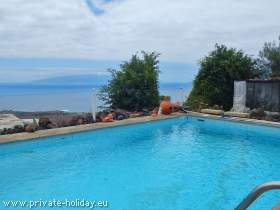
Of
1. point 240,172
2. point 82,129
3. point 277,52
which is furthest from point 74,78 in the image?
point 240,172

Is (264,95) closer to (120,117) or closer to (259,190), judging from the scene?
(120,117)

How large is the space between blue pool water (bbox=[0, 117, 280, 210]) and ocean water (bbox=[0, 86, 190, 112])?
3914 mm

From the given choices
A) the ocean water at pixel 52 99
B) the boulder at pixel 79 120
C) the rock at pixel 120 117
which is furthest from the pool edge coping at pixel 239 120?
the boulder at pixel 79 120

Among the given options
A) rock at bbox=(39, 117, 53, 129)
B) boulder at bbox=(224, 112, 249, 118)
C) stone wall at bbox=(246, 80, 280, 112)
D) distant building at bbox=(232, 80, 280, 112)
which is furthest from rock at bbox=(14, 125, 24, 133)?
stone wall at bbox=(246, 80, 280, 112)

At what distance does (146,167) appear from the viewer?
750cm

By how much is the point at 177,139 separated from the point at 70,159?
146 inches

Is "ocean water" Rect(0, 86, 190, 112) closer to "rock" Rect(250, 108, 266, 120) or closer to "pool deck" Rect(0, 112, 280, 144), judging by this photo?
"pool deck" Rect(0, 112, 280, 144)

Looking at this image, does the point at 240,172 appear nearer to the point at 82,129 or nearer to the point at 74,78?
the point at 82,129

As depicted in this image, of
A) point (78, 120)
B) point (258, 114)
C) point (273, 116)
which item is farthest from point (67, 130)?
point (273, 116)

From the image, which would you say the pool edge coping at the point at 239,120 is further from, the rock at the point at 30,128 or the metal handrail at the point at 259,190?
the metal handrail at the point at 259,190

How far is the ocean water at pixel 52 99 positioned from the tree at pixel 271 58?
449cm

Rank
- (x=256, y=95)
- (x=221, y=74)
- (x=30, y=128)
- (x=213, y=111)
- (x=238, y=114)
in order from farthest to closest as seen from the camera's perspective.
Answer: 1. (x=221, y=74)
2. (x=213, y=111)
3. (x=256, y=95)
4. (x=238, y=114)
5. (x=30, y=128)

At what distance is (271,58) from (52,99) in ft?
36.8

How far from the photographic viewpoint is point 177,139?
34.5ft
